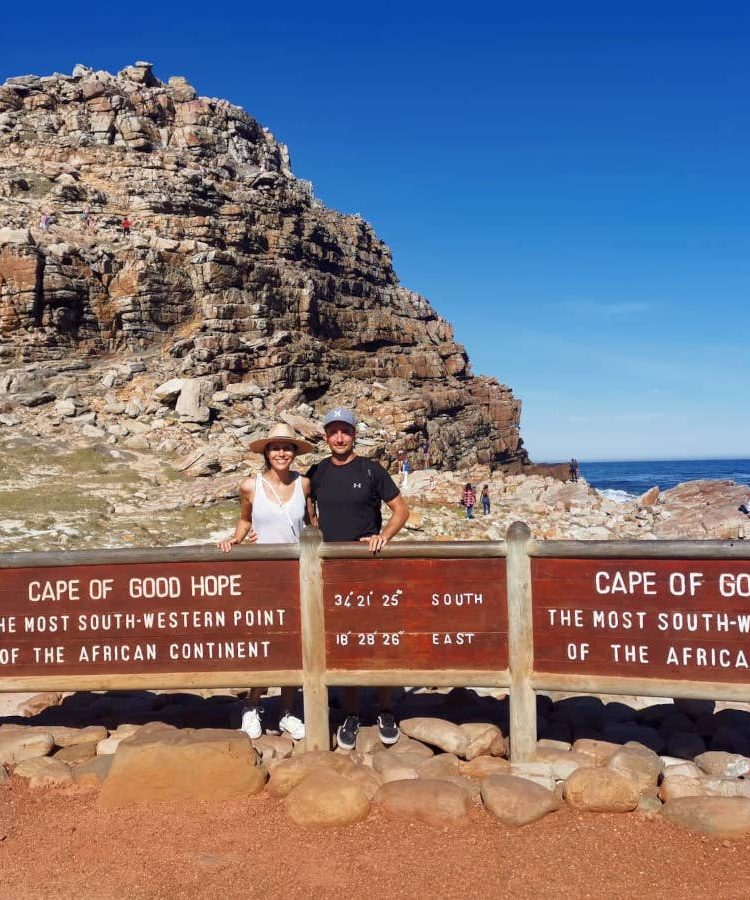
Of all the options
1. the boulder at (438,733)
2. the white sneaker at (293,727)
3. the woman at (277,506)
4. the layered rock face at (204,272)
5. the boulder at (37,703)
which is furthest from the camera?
the layered rock face at (204,272)

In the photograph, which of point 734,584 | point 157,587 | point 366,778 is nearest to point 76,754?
point 157,587

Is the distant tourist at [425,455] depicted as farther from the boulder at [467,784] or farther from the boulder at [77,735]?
the boulder at [467,784]

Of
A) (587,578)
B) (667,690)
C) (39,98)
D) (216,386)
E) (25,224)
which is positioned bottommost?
(667,690)

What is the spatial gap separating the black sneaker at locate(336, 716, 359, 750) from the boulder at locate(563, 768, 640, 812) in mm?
1535

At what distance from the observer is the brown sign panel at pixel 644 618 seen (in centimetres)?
466

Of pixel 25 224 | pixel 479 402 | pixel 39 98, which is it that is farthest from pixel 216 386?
pixel 39 98

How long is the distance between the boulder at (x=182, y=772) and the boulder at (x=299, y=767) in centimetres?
10

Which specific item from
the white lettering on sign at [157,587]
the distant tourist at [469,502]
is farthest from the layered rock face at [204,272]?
the white lettering on sign at [157,587]

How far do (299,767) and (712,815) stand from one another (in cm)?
247

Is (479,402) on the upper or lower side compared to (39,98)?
lower

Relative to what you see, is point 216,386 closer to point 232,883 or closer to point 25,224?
point 25,224

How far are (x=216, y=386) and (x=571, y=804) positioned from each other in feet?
117

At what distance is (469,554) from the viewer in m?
5.11

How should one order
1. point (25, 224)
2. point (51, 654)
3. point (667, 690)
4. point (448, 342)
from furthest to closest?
point (448, 342) → point (25, 224) → point (51, 654) → point (667, 690)
